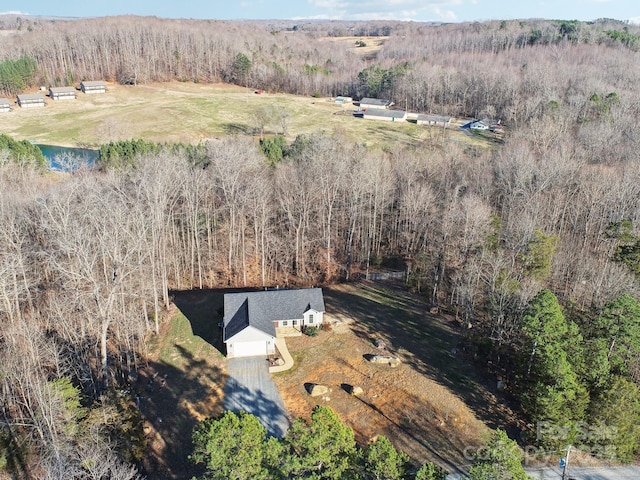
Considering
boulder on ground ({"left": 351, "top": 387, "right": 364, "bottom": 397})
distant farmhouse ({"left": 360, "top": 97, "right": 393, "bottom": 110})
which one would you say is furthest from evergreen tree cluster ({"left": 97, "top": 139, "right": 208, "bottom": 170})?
distant farmhouse ({"left": 360, "top": 97, "right": 393, "bottom": 110})

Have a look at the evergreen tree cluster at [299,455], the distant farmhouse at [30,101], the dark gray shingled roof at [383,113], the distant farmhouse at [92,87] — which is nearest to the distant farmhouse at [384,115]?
the dark gray shingled roof at [383,113]

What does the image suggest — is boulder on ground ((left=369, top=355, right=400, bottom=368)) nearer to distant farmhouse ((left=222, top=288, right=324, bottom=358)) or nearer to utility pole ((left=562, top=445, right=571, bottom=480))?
distant farmhouse ((left=222, top=288, right=324, bottom=358))

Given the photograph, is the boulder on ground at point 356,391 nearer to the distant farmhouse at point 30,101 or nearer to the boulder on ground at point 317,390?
the boulder on ground at point 317,390

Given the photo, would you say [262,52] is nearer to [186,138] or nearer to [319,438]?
[186,138]

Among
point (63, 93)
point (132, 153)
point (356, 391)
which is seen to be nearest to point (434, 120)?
point (132, 153)

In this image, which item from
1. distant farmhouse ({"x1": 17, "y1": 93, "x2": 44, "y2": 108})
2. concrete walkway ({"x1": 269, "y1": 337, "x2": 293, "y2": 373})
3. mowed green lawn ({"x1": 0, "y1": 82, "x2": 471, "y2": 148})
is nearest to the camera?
concrete walkway ({"x1": 269, "y1": 337, "x2": 293, "y2": 373})

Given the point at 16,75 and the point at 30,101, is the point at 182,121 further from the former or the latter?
the point at 16,75
